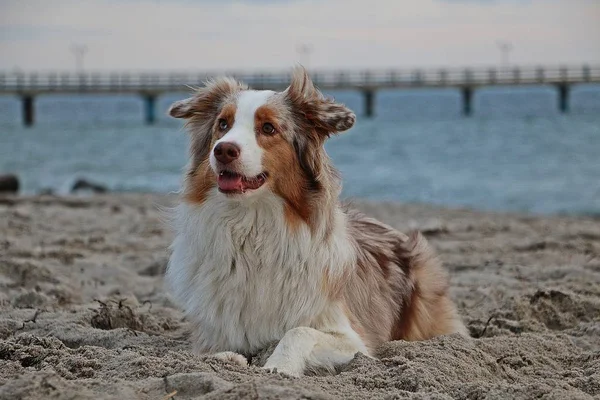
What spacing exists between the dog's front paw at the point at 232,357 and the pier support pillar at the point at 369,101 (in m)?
49.3

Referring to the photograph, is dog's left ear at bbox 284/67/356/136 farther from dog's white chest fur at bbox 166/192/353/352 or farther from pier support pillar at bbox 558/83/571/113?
pier support pillar at bbox 558/83/571/113

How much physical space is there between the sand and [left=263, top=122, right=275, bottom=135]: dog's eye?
121 centimetres

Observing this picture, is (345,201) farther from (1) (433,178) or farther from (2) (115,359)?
(1) (433,178)

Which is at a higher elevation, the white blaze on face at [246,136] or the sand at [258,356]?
the white blaze on face at [246,136]

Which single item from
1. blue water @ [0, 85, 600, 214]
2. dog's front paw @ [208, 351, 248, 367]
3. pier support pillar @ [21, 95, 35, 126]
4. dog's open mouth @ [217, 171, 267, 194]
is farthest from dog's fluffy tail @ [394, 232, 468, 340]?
pier support pillar @ [21, 95, 35, 126]

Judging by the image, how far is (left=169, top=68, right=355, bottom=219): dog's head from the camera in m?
4.64

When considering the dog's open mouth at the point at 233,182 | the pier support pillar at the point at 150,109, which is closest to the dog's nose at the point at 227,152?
the dog's open mouth at the point at 233,182

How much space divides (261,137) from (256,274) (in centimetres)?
75

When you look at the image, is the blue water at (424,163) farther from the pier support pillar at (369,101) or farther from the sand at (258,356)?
the pier support pillar at (369,101)

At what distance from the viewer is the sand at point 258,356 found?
3.93m

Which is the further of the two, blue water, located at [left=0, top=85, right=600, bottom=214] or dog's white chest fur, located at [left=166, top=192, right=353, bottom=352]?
blue water, located at [left=0, top=85, right=600, bottom=214]

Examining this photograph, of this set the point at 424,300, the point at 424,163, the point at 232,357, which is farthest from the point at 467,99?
the point at 232,357

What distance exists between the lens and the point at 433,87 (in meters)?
53.2

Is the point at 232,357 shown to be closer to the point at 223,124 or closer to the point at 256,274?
the point at 256,274
